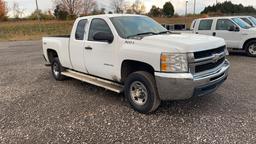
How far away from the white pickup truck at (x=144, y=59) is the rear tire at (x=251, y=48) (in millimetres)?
6046

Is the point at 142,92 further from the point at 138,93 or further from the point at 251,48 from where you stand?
the point at 251,48

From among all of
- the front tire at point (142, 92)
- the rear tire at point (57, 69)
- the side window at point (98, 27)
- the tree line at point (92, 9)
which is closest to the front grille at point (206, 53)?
the front tire at point (142, 92)

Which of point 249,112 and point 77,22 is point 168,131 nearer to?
point 249,112

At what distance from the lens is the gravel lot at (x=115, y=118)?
330 centimetres

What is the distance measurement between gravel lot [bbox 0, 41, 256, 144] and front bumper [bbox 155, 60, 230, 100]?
0.51 metres

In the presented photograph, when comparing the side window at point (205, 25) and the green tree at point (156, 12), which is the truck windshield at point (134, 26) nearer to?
the side window at point (205, 25)

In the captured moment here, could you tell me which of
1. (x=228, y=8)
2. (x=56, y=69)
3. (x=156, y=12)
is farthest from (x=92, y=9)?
(x=56, y=69)

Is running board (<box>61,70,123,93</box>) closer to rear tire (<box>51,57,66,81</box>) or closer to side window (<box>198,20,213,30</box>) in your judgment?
rear tire (<box>51,57,66,81</box>)

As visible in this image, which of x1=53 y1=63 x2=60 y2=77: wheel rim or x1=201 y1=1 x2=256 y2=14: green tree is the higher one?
x1=201 y1=1 x2=256 y2=14: green tree

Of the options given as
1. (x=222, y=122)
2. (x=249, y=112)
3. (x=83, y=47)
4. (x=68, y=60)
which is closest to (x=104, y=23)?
(x=83, y=47)

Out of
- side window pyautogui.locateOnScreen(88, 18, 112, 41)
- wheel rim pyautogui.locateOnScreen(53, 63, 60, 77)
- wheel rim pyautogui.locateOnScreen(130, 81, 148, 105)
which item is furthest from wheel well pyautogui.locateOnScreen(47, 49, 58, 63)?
wheel rim pyautogui.locateOnScreen(130, 81, 148, 105)

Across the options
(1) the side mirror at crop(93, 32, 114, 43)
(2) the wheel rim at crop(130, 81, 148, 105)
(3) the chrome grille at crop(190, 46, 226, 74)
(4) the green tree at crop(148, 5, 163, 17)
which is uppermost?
(4) the green tree at crop(148, 5, 163, 17)

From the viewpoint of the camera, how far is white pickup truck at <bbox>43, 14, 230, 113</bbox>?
3459 mm

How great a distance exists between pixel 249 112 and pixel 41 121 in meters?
3.75
